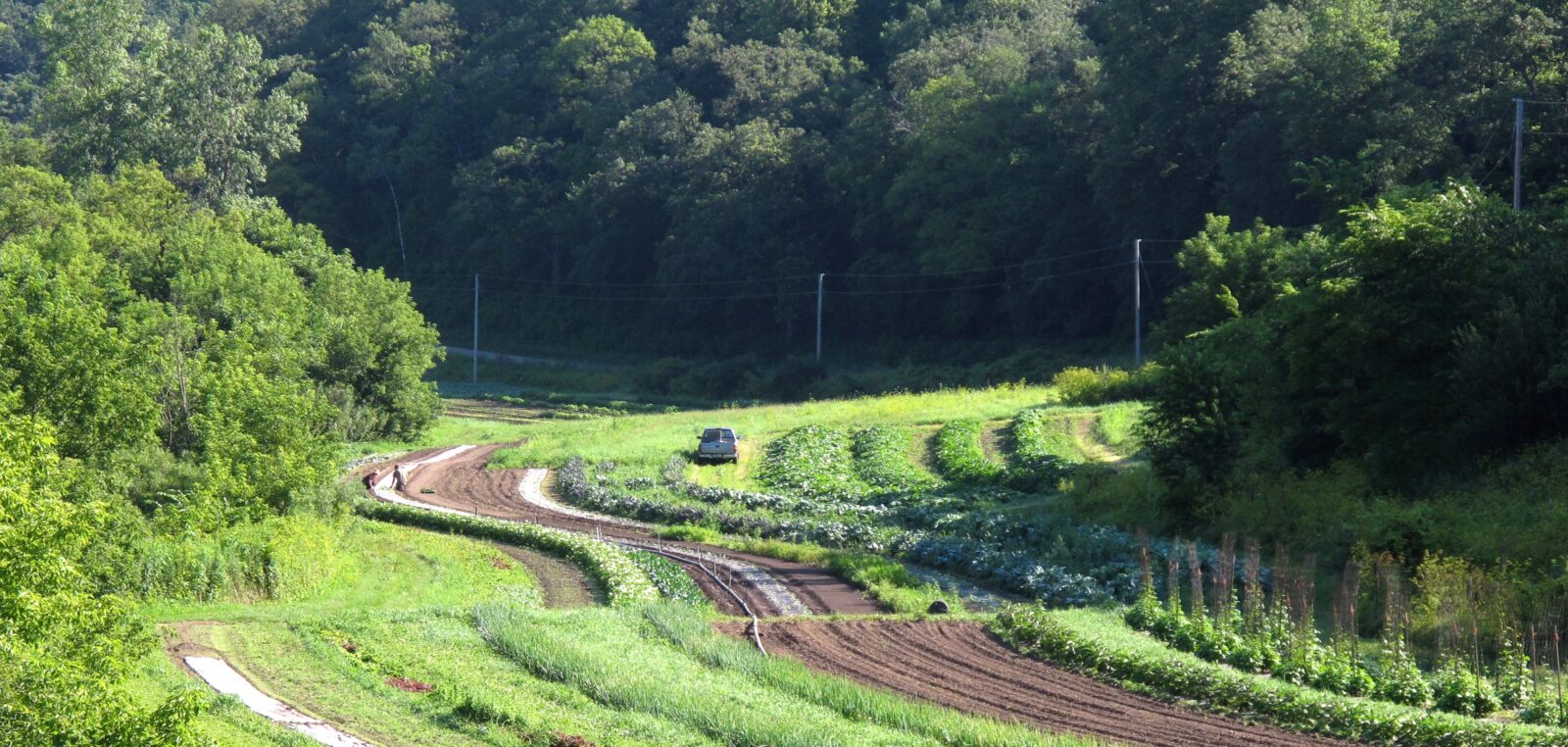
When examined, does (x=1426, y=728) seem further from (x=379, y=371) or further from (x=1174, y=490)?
(x=379, y=371)

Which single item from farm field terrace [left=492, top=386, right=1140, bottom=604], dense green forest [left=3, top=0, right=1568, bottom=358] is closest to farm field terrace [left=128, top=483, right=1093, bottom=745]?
farm field terrace [left=492, top=386, right=1140, bottom=604]

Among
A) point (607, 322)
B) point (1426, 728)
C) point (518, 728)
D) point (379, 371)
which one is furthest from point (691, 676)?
point (607, 322)

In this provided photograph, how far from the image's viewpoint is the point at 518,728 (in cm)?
1959

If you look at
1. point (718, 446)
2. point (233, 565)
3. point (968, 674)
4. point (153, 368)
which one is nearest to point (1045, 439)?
point (718, 446)

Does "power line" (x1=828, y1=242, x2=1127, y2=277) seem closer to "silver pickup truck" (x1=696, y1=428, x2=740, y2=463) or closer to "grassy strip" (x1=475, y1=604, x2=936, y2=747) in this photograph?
"silver pickup truck" (x1=696, y1=428, x2=740, y2=463)

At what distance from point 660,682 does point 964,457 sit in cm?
3462

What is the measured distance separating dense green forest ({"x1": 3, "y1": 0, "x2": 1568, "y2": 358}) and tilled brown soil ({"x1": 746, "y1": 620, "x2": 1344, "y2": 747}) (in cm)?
3735

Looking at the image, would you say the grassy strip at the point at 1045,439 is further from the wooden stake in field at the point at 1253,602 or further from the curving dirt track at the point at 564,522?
the wooden stake in field at the point at 1253,602

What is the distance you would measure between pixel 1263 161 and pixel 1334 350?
125ft

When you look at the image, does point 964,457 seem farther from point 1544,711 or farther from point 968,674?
point 1544,711

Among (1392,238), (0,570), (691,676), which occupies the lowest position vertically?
(691,676)

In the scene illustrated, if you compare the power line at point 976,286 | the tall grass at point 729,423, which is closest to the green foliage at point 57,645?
the tall grass at point 729,423

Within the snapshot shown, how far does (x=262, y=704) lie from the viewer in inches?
826

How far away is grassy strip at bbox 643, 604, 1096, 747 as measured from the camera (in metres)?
18.9
